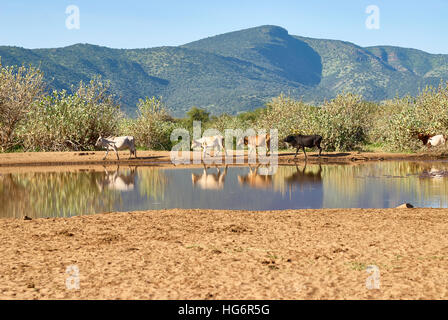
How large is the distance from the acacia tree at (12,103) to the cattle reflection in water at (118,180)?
11407 millimetres

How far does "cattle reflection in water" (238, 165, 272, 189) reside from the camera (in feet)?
49.9

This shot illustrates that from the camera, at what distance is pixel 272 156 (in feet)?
83.5

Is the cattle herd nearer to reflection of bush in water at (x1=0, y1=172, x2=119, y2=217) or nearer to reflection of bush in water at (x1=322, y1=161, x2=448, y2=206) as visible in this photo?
reflection of bush in water at (x1=322, y1=161, x2=448, y2=206)

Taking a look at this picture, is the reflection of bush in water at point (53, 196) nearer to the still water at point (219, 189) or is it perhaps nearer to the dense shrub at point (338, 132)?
the still water at point (219, 189)

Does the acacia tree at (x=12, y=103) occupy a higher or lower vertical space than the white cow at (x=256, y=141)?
higher

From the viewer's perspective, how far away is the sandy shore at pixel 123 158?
2392 cm

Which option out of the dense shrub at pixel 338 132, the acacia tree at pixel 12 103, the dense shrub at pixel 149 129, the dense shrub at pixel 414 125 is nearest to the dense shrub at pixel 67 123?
the acacia tree at pixel 12 103

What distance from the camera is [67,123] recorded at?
27.8 metres

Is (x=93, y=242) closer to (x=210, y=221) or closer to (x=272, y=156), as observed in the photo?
(x=210, y=221)

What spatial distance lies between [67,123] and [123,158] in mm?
5492

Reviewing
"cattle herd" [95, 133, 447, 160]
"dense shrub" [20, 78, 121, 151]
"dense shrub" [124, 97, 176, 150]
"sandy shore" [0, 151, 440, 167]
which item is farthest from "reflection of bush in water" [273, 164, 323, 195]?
"dense shrub" [20, 78, 121, 151]

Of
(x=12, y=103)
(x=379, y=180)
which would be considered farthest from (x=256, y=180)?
(x=12, y=103)
